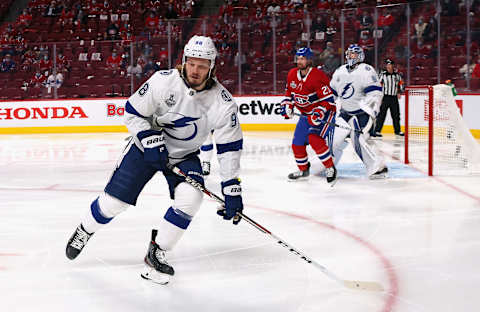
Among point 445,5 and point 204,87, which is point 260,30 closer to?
point 445,5

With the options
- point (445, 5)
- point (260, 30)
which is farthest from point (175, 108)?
point (260, 30)

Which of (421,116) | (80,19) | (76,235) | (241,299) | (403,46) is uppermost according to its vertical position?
(80,19)

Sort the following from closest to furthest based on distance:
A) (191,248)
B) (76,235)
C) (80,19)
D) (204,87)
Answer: (204,87), (76,235), (191,248), (80,19)

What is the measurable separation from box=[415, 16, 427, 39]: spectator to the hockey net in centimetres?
425

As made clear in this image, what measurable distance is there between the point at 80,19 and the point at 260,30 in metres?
6.04

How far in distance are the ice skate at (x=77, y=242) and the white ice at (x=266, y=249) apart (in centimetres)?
7

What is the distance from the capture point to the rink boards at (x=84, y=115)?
1196 centimetres

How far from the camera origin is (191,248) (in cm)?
351

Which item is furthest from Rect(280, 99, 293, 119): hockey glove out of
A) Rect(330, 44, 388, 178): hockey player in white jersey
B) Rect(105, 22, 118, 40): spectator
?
Rect(105, 22, 118, 40): spectator

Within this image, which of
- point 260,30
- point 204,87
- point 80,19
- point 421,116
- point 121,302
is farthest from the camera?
point 80,19

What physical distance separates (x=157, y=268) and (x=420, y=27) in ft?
29.7

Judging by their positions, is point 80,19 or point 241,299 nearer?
point 241,299

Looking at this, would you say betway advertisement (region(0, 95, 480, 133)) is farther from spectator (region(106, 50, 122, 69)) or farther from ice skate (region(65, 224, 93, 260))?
ice skate (region(65, 224, 93, 260))

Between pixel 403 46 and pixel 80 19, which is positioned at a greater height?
pixel 80 19
